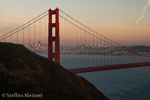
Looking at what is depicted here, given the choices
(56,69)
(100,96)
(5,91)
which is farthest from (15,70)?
(100,96)

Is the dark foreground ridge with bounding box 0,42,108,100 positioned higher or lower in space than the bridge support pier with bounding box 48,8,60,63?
lower

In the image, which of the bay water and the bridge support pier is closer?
the bridge support pier

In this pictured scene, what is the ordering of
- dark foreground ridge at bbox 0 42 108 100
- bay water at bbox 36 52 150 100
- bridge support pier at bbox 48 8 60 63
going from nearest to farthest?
dark foreground ridge at bbox 0 42 108 100 → bridge support pier at bbox 48 8 60 63 → bay water at bbox 36 52 150 100

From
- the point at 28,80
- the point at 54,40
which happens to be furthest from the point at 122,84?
the point at 28,80

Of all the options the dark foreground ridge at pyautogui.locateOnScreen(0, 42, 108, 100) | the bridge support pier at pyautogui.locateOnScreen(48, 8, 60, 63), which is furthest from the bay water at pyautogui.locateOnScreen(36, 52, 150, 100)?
the dark foreground ridge at pyautogui.locateOnScreen(0, 42, 108, 100)

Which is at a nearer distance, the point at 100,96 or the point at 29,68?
the point at 29,68

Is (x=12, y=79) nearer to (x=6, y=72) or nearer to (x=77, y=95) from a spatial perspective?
(x=6, y=72)

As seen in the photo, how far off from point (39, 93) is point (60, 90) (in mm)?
2888

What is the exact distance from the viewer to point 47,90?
45.1 feet

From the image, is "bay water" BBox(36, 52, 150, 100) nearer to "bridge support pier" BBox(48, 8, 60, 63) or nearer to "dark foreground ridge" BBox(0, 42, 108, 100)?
"bridge support pier" BBox(48, 8, 60, 63)

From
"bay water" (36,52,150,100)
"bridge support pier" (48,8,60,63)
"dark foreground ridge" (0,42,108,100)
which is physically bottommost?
"bay water" (36,52,150,100)

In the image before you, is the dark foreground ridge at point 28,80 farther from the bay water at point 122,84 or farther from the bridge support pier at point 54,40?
the bay water at point 122,84

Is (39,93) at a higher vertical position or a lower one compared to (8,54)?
lower

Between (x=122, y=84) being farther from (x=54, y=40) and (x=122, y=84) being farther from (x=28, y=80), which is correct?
(x=28, y=80)
